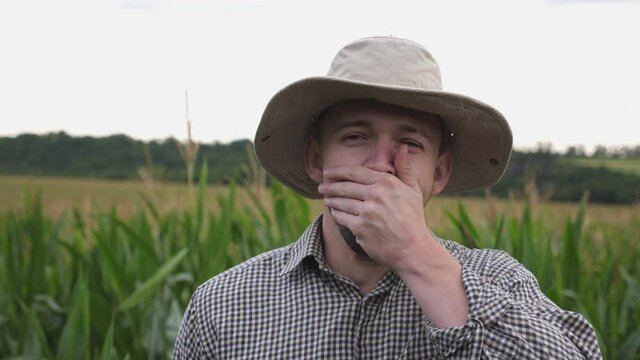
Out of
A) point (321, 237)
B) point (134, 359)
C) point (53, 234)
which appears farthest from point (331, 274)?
point (53, 234)

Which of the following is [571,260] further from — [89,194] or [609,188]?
[609,188]

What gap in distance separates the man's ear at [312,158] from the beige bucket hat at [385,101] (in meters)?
0.06

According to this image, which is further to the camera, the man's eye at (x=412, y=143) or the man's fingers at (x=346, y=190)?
the man's eye at (x=412, y=143)

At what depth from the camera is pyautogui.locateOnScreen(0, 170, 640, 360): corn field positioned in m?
3.07

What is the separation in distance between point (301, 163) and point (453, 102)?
0.50 m

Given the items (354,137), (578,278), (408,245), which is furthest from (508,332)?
(578,278)

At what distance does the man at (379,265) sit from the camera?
1.55 metres

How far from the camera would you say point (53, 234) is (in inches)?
157

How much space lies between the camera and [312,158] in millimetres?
1991

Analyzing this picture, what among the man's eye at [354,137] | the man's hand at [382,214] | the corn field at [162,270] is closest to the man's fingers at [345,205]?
the man's hand at [382,214]

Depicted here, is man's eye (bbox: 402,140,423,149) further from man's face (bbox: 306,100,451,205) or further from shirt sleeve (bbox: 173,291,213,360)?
shirt sleeve (bbox: 173,291,213,360)

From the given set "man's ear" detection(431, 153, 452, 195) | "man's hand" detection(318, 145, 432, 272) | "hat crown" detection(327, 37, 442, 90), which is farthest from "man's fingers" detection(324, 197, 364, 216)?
"man's ear" detection(431, 153, 452, 195)

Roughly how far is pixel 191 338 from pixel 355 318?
37 cm

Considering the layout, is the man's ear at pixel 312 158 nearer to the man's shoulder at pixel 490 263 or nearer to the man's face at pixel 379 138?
the man's face at pixel 379 138
